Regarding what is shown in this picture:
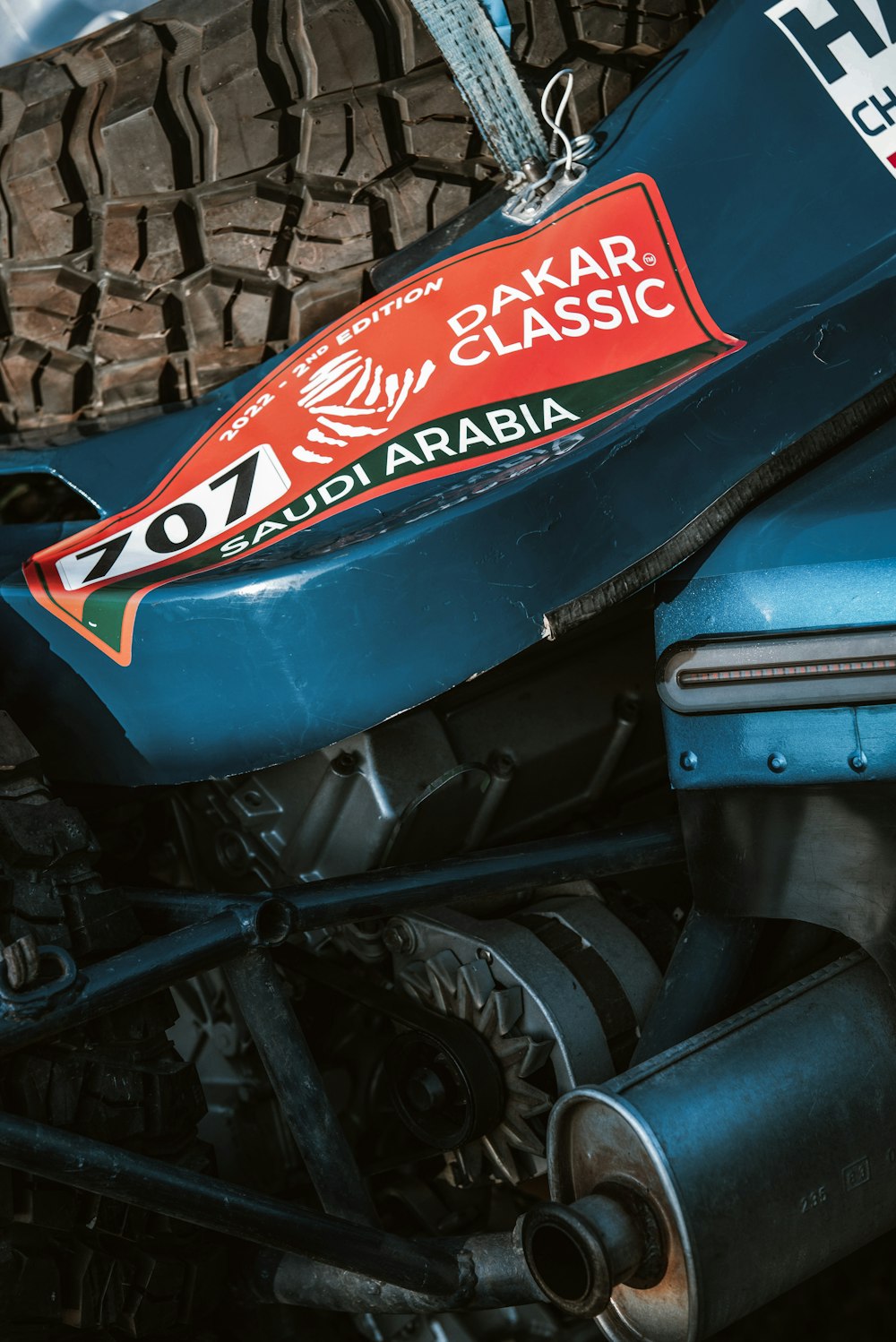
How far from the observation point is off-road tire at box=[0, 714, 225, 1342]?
1.55 meters

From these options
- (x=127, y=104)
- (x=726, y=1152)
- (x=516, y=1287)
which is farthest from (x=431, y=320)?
(x=516, y=1287)

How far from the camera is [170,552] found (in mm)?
1733

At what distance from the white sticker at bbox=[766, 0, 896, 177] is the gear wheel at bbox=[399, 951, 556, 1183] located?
45.7 inches

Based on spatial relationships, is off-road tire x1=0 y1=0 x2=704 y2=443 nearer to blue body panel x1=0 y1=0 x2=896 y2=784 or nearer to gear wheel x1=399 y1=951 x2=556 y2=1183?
blue body panel x1=0 y1=0 x2=896 y2=784

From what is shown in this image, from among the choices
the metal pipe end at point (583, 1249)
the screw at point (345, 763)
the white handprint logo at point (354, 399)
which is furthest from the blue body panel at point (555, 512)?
the metal pipe end at point (583, 1249)

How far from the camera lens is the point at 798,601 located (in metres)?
1.53

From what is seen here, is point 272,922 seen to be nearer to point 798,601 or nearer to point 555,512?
point 555,512

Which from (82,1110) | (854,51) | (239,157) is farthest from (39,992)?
(854,51)

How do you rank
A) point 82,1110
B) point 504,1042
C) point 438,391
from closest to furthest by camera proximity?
point 82,1110, point 438,391, point 504,1042

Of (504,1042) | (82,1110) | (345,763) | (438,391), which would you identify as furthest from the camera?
(345,763)

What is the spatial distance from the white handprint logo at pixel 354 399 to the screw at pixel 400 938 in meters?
0.67

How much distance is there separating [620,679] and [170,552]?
29.3 inches

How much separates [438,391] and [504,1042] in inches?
32.5

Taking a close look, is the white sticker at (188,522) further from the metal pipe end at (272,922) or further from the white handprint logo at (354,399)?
the metal pipe end at (272,922)
